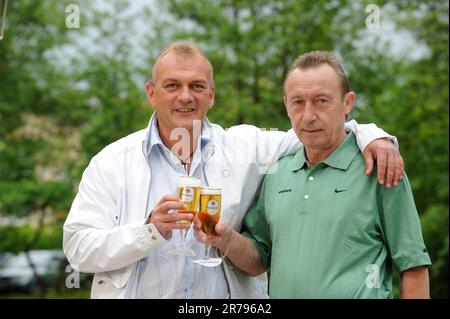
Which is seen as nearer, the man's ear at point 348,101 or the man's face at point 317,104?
the man's face at point 317,104

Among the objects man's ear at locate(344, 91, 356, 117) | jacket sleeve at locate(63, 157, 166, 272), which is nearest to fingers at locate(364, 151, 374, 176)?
man's ear at locate(344, 91, 356, 117)

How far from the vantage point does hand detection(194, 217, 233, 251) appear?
3.59 meters

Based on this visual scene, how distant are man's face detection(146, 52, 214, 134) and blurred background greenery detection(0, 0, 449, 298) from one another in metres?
7.11

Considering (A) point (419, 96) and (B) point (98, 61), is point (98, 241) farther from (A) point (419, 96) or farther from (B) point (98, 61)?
(B) point (98, 61)

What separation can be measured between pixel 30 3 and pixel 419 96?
362 inches

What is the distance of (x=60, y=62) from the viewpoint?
620 inches

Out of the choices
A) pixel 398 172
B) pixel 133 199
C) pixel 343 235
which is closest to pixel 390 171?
pixel 398 172

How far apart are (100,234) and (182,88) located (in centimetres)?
97

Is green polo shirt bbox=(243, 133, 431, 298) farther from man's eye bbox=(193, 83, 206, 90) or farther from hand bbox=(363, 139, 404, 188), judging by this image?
man's eye bbox=(193, 83, 206, 90)

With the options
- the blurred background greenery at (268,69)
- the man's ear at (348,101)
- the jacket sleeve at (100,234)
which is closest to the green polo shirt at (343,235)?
Result: the man's ear at (348,101)

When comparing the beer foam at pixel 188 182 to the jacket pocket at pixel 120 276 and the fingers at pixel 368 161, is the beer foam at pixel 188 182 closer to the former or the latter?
the jacket pocket at pixel 120 276

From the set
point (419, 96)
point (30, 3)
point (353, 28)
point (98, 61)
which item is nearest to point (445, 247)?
point (419, 96)

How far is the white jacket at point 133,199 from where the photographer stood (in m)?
3.66

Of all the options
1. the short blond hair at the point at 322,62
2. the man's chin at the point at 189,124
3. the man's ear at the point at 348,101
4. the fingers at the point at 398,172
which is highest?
the short blond hair at the point at 322,62
